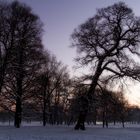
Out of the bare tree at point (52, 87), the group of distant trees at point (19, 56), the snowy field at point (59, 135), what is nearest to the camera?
the snowy field at point (59, 135)

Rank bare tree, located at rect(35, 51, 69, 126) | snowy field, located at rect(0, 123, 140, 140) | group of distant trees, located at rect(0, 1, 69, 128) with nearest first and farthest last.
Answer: snowy field, located at rect(0, 123, 140, 140)
group of distant trees, located at rect(0, 1, 69, 128)
bare tree, located at rect(35, 51, 69, 126)

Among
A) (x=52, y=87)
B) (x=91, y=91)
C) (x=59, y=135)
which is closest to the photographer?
(x=59, y=135)

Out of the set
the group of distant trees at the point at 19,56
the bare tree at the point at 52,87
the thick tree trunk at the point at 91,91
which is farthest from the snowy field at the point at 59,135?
the bare tree at the point at 52,87

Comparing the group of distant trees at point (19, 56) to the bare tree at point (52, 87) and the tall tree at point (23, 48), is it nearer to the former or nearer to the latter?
the tall tree at point (23, 48)

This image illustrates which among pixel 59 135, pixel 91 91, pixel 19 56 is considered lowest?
pixel 59 135

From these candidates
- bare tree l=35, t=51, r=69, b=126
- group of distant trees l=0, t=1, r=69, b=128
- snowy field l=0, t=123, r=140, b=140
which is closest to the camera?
snowy field l=0, t=123, r=140, b=140

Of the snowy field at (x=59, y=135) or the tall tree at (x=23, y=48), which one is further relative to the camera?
the tall tree at (x=23, y=48)

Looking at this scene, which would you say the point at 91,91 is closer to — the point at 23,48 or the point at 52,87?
the point at 23,48

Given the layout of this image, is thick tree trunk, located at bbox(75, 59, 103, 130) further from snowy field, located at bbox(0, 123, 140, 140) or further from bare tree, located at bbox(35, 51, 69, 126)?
bare tree, located at bbox(35, 51, 69, 126)

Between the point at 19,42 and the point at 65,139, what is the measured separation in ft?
57.9

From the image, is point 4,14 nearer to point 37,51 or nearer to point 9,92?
point 37,51

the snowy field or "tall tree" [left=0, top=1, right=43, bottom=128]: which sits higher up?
"tall tree" [left=0, top=1, right=43, bottom=128]

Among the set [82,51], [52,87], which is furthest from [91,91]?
[52,87]

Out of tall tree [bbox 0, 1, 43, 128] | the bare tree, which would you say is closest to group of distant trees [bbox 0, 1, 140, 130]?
tall tree [bbox 0, 1, 43, 128]
